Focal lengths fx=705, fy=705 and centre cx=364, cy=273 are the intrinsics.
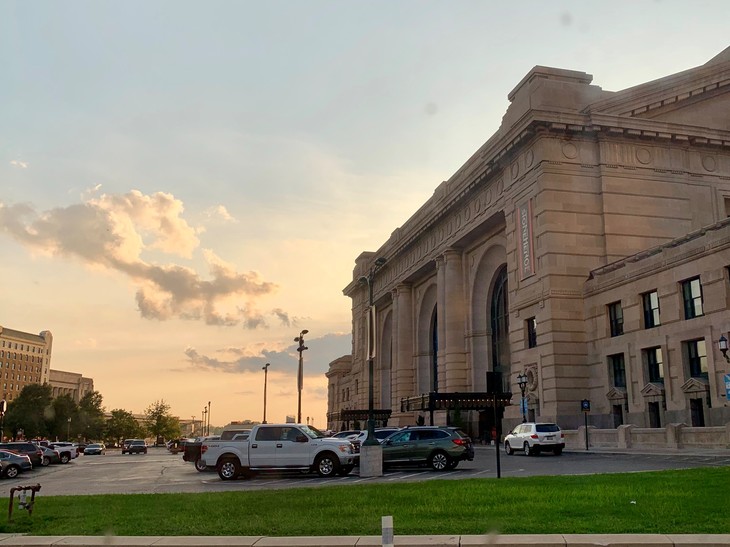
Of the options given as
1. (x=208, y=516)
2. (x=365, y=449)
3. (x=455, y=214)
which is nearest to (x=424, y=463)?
(x=365, y=449)

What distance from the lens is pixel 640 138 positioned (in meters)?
48.0

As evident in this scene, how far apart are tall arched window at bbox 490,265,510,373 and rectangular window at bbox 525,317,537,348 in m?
11.2

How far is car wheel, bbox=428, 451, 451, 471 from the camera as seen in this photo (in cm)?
2641

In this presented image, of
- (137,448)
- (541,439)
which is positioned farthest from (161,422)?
(541,439)

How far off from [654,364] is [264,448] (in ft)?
80.2

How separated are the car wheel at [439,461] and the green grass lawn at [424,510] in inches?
360

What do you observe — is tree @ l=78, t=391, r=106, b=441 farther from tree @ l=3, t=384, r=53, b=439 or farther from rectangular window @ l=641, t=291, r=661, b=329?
rectangular window @ l=641, t=291, r=661, b=329

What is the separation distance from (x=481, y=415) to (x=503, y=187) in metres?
20.2

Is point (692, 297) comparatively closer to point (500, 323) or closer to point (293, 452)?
point (293, 452)

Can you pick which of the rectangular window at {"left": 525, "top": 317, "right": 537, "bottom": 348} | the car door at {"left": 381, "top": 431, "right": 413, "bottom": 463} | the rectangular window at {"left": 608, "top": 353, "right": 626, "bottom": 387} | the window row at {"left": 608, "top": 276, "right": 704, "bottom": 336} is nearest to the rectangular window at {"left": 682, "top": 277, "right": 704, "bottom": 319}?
the window row at {"left": 608, "top": 276, "right": 704, "bottom": 336}

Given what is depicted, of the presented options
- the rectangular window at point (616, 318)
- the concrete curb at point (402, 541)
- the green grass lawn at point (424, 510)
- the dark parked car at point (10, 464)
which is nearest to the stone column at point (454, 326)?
the rectangular window at point (616, 318)

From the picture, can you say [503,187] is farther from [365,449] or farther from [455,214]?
[365,449]

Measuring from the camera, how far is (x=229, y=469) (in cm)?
2541

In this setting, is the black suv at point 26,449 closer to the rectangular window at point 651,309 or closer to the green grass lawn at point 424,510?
the green grass lawn at point 424,510
